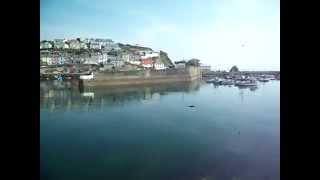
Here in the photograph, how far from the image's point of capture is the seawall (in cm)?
224

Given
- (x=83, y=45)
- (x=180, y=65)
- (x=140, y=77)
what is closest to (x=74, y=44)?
(x=83, y=45)

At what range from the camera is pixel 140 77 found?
234 cm

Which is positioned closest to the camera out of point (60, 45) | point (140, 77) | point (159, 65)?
point (60, 45)

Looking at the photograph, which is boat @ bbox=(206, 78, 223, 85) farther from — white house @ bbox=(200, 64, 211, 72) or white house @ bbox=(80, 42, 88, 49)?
white house @ bbox=(80, 42, 88, 49)

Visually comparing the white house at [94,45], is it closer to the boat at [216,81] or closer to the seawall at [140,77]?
the seawall at [140,77]

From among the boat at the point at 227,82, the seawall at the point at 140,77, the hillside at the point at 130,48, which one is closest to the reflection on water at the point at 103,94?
→ the seawall at the point at 140,77

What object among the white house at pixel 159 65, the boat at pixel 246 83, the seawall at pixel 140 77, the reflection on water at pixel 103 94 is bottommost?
the reflection on water at pixel 103 94

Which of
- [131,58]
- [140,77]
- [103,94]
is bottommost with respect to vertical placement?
[103,94]

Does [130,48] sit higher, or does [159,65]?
[130,48]

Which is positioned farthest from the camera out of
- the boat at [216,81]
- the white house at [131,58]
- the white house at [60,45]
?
the white house at [131,58]

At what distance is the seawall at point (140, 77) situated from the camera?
224 centimetres

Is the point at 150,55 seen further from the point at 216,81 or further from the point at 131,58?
the point at 216,81
